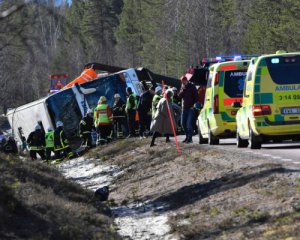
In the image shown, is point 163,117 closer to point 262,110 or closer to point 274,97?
point 262,110

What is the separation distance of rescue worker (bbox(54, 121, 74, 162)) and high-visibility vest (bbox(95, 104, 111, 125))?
1.56 metres

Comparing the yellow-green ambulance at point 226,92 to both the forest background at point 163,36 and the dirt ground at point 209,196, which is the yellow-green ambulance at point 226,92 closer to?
the dirt ground at point 209,196

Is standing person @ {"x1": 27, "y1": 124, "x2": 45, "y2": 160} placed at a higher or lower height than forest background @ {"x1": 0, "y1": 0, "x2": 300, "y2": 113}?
lower

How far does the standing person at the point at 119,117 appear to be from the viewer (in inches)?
1253

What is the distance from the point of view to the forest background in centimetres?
6209

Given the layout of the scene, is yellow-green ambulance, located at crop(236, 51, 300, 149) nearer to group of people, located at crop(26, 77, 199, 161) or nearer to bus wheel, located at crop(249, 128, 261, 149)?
bus wheel, located at crop(249, 128, 261, 149)

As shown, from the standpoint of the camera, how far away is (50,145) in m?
29.9

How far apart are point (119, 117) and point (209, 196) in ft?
61.6

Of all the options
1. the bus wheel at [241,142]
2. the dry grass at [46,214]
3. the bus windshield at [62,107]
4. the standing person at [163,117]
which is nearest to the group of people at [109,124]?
the bus windshield at [62,107]

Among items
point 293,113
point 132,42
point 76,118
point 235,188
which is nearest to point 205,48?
point 132,42

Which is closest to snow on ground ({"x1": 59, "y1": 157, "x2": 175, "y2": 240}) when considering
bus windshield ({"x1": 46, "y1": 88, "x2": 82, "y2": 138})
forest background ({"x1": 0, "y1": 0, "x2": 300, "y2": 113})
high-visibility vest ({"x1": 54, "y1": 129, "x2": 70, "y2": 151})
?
high-visibility vest ({"x1": 54, "y1": 129, "x2": 70, "y2": 151})

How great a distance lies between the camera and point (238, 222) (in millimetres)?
10758

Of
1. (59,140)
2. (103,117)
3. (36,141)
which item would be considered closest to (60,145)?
(59,140)

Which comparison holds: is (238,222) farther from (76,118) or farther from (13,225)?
(76,118)
